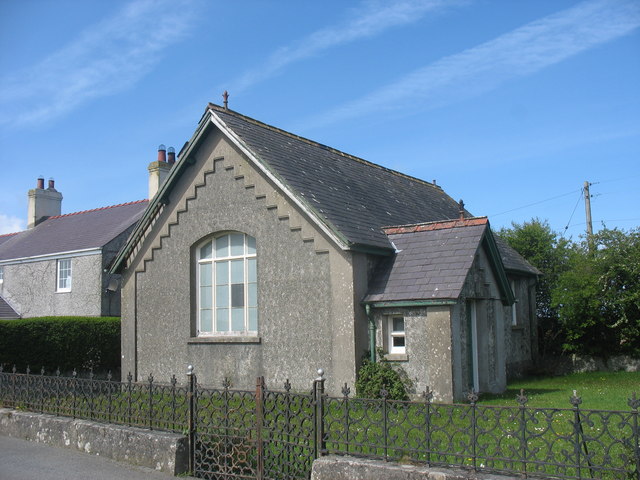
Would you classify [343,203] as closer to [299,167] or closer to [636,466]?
[299,167]

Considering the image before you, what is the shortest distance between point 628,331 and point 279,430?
55.0 feet

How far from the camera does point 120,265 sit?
60.7ft

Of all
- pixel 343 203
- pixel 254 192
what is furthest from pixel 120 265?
pixel 343 203

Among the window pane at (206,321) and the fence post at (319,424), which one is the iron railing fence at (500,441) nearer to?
the fence post at (319,424)

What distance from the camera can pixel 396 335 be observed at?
14.1m

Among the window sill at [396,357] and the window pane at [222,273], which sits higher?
the window pane at [222,273]

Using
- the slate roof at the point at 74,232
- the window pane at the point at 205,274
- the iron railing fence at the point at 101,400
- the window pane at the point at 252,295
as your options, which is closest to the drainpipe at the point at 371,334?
the window pane at the point at 252,295

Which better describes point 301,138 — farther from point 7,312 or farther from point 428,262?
point 7,312

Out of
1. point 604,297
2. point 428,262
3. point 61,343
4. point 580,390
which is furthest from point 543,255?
point 61,343

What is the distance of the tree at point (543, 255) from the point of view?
24.7 m

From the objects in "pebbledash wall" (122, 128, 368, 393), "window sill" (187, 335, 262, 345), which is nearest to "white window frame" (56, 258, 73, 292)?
"pebbledash wall" (122, 128, 368, 393)

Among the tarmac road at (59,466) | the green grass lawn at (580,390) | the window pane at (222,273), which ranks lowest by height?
the tarmac road at (59,466)

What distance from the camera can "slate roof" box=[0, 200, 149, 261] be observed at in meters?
26.9

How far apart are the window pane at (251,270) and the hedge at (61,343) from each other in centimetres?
904
